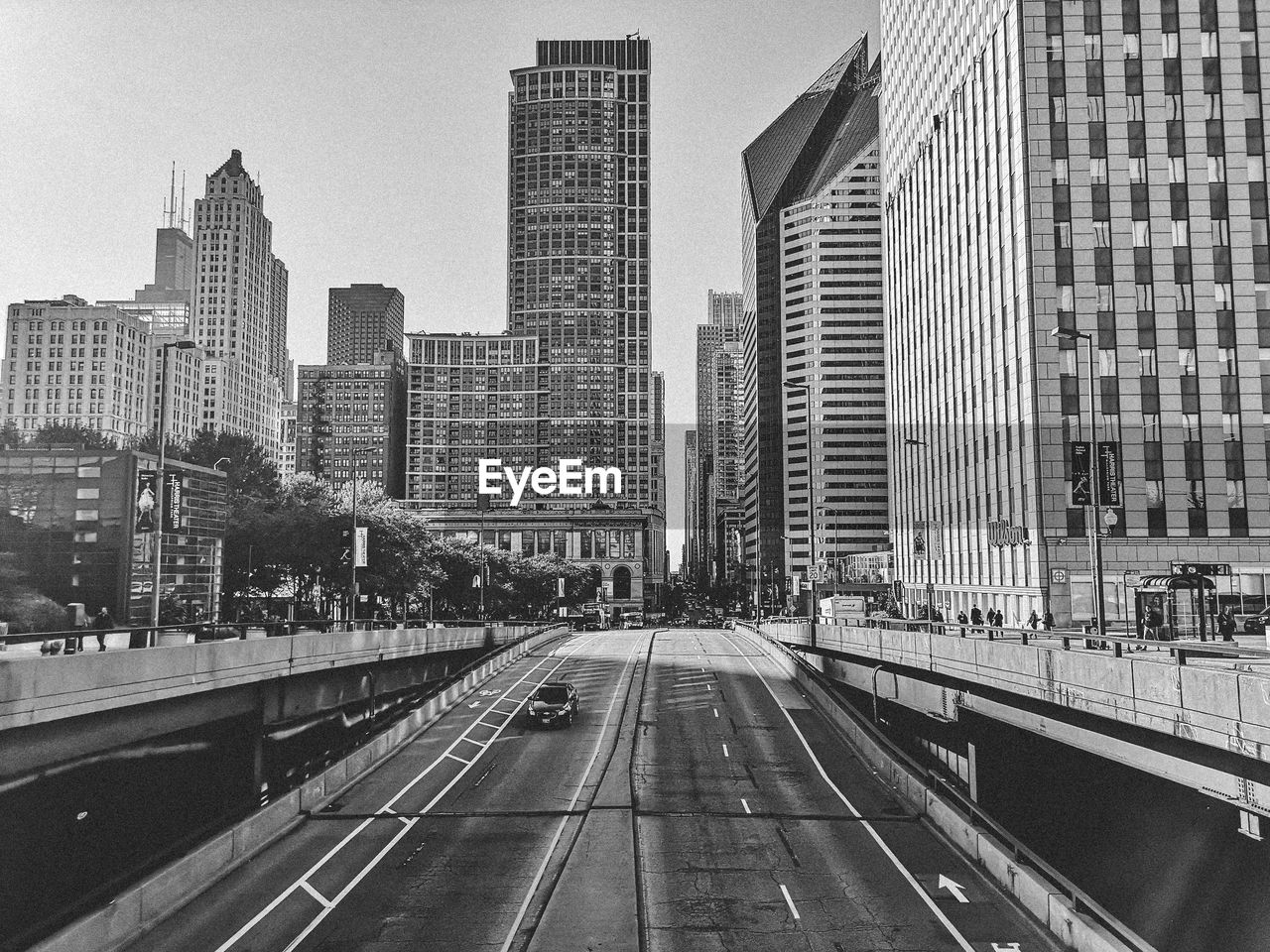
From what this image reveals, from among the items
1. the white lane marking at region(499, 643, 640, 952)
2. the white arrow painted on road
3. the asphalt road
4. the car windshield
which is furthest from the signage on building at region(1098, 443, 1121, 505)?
the car windshield

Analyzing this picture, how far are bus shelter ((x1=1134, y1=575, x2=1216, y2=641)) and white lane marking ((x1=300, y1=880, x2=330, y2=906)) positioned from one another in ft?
79.9

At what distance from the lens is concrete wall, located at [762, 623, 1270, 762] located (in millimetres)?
16188

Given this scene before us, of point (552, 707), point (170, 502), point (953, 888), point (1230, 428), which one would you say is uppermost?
point (1230, 428)

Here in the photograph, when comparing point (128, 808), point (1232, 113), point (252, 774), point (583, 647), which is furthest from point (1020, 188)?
point (128, 808)

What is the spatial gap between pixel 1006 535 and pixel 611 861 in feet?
169

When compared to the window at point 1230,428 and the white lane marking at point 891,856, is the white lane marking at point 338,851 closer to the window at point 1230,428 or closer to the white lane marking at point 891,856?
the white lane marking at point 891,856

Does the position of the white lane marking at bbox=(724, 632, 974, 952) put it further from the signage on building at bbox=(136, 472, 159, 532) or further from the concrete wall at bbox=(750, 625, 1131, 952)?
the signage on building at bbox=(136, 472, 159, 532)

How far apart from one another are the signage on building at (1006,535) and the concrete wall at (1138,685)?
37.7 meters

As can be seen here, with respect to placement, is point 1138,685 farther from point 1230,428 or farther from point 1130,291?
point 1130,291

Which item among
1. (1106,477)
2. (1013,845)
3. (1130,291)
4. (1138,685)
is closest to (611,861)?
(1013,845)

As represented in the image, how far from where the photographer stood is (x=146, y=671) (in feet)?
76.1

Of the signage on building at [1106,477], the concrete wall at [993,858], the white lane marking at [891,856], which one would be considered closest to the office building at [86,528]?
the white lane marking at [891,856]

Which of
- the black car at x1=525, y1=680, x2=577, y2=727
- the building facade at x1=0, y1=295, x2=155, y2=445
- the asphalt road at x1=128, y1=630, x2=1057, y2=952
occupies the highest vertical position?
the building facade at x1=0, y1=295, x2=155, y2=445

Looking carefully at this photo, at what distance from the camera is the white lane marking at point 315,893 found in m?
23.3
